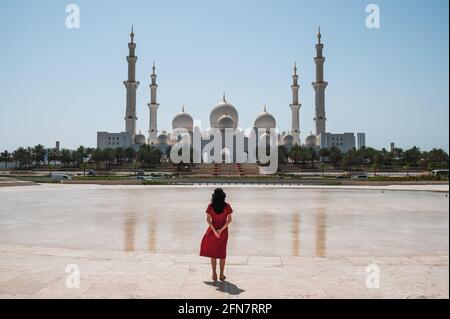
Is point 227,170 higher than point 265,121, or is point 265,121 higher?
point 265,121

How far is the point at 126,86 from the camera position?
85.5 metres

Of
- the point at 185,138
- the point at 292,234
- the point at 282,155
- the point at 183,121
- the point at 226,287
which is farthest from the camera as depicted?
the point at 183,121

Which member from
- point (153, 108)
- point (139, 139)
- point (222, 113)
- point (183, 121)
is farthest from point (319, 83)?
point (139, 139)

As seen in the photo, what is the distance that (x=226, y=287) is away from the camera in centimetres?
566

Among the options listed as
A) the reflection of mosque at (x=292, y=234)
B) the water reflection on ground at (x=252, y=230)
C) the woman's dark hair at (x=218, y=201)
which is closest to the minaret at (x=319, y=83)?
the water reflection on ground at (x=252, y=230)

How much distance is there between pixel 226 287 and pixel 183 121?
97.4 m

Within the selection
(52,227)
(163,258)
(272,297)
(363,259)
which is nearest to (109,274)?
(163,258)

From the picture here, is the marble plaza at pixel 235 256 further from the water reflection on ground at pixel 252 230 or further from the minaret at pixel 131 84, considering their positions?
the minaret at pixel 131 84

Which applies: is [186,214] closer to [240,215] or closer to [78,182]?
[240,215]

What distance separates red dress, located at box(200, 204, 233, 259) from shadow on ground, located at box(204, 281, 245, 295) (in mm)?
422

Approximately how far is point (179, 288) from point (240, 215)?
879 cm

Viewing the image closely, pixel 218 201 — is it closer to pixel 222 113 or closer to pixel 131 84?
pixel 131 84

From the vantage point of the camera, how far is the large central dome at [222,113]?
312ft

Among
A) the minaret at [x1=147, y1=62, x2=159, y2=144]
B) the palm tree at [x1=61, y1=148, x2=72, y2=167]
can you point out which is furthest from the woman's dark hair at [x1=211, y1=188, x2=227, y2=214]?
the minaret at [x1=147, y1=62, x2=159, y2=144]
